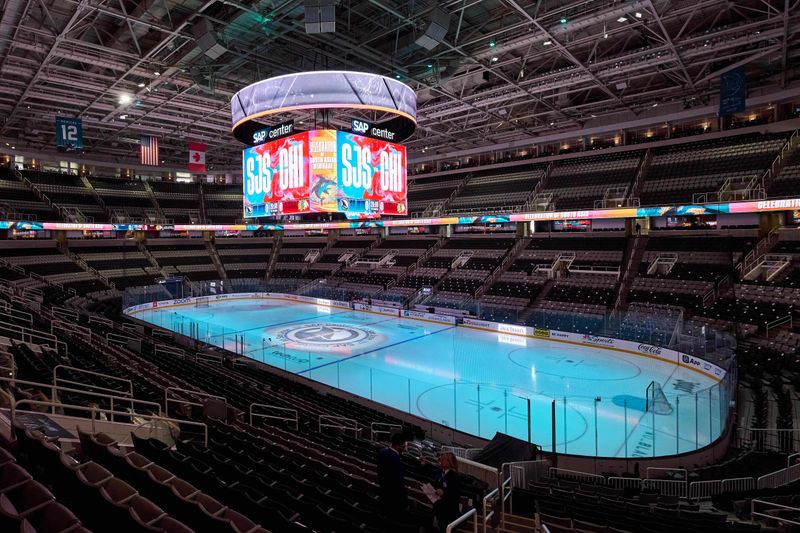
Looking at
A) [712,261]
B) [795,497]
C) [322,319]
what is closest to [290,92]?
[795,497]

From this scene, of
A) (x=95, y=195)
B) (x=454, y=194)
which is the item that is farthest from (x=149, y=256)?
(x=454, y=194)

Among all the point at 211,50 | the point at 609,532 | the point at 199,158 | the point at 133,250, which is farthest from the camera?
the point at 133,250

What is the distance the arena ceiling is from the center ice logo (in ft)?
44.0

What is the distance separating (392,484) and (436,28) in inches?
602

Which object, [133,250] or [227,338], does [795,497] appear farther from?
[133,250]

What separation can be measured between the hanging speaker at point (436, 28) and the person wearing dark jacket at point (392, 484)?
14.9 m

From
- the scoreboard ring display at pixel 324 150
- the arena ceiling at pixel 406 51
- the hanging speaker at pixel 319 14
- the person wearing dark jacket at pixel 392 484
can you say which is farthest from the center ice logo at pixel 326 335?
the person wearing dark jacket at pixel 392 484

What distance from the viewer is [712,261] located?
25297 millimetres

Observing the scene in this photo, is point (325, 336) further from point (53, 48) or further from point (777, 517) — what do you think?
point (777, 517)

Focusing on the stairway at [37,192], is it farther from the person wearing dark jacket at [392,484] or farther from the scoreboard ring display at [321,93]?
the person wearing dark jacket at [392,484]

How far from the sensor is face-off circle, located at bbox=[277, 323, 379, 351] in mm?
23375

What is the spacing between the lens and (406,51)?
19.7m

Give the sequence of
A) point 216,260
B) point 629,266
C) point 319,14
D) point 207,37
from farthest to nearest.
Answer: point 216,260, point 629,266, point 207,37, point 319,14

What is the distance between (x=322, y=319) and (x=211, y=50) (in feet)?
62.0
